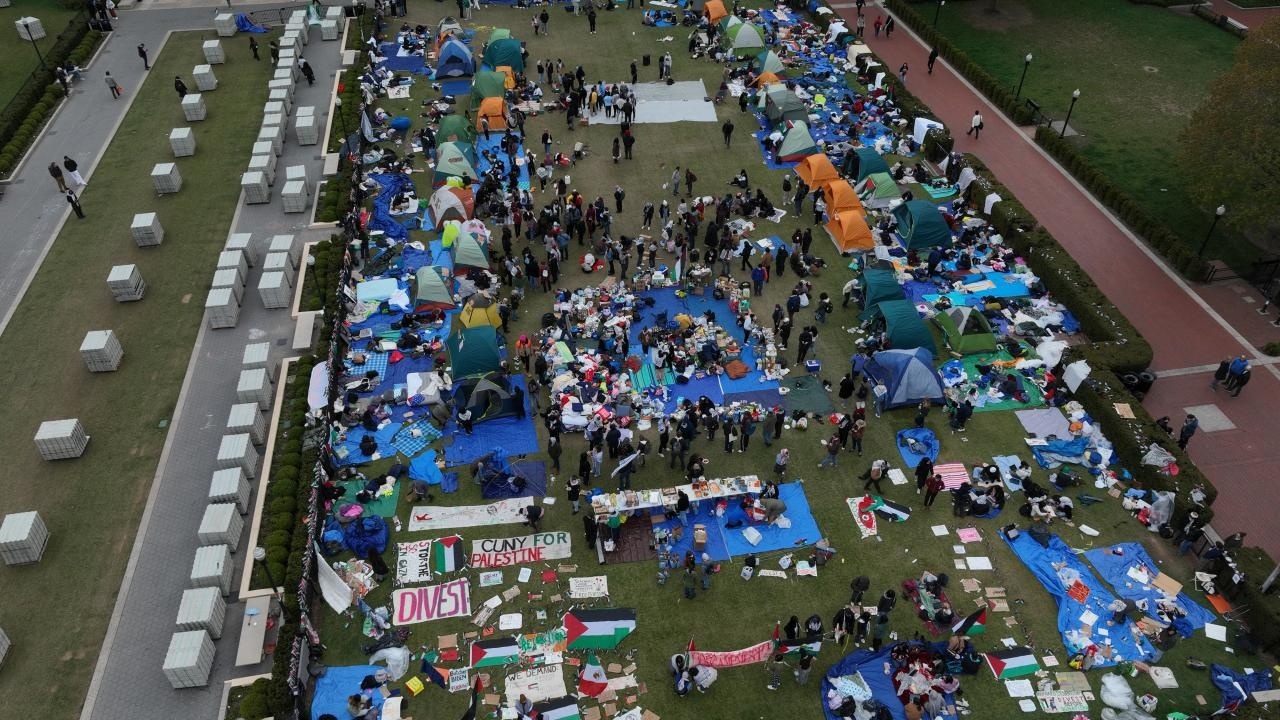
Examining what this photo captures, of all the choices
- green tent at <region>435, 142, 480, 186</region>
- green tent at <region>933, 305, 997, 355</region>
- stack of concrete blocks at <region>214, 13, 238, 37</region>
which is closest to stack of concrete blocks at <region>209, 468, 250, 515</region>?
green tent at <region>435, 142, 480, 186</region>

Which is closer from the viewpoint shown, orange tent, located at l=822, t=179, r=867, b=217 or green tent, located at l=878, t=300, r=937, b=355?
green tent, located at l=878, t=300, r=937, b=355

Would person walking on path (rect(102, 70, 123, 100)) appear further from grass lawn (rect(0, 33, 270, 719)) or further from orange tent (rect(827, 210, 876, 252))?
orange tent (rect(827, 210, 876, 252))

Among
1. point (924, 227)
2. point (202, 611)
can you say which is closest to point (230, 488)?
point (202, 611)

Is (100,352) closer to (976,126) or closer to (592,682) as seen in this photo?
(592,682)

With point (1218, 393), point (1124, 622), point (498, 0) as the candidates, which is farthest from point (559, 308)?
point (498, 0)

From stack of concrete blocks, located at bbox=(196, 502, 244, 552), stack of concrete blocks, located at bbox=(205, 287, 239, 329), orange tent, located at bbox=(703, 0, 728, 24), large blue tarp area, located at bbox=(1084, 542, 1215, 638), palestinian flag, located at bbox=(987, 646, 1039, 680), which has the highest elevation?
orange tent, located at bbox=(703, 0, 728, 24)

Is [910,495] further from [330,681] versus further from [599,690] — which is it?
[330,681]
